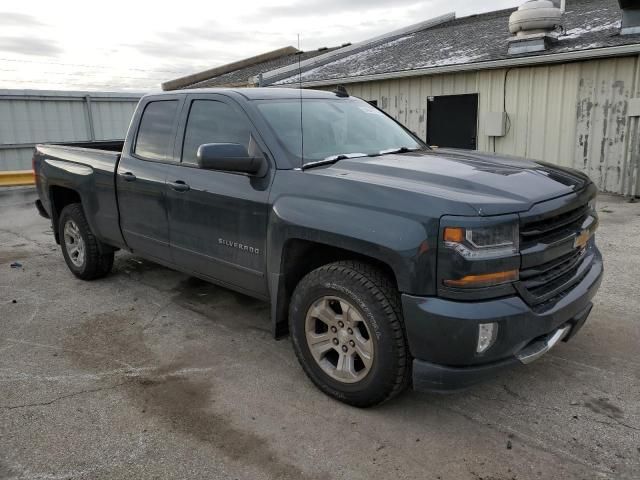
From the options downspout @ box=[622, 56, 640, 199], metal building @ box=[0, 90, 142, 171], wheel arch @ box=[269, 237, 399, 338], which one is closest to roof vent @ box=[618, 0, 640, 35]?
downspout @ box=[622, 56, 640, 199]

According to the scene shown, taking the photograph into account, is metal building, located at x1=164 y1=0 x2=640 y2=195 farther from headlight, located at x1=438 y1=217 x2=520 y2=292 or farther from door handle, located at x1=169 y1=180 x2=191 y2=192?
headlight, located at x1=438 y1=217 x2=520 y2=292

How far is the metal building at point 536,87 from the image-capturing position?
9.40 metres

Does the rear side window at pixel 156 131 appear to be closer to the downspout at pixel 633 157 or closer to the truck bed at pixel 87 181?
the truck bed at pixel 87 181

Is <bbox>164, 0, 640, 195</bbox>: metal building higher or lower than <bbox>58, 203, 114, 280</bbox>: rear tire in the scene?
higher

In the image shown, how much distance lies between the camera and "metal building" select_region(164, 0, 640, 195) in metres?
9.40

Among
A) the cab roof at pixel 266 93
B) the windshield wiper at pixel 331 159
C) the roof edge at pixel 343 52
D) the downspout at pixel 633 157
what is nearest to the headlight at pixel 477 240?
the windshield wiper at pixel 331 159

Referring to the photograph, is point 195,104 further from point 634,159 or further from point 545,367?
point 634,159

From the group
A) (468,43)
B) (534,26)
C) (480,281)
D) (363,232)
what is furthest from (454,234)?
(468,43)

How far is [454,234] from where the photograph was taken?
102 inches

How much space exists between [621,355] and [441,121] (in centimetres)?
884

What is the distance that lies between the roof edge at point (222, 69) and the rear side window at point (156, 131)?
18766mm

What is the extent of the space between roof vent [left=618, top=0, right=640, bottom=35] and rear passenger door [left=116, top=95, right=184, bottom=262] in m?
8.50

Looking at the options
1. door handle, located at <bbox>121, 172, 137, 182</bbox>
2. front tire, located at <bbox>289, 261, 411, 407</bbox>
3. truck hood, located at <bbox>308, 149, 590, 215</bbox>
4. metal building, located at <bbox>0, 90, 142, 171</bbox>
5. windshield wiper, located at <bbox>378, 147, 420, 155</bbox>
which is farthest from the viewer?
metal building, located at <bbox>0, 90, 142, 171</bbox>

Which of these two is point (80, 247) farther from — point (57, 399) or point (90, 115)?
point (90, 115)
